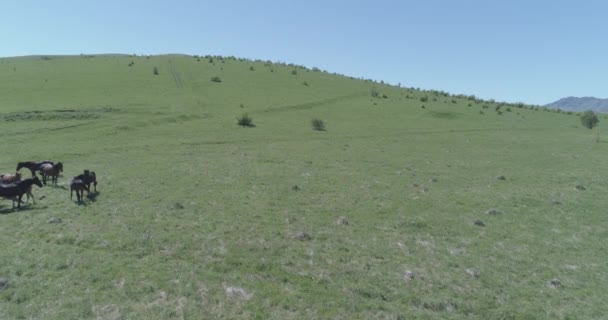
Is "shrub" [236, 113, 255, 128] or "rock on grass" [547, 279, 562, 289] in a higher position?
"shrub" [236, 113, 255, 128]

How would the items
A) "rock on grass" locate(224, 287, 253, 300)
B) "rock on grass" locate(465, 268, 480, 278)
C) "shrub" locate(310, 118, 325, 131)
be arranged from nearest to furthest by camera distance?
"rock on grass" locate(224, 287, 253, 300)
"rock on grass" locate(465, 268, 480, 278)
"shrub" locate(310, 118, 325, 131)

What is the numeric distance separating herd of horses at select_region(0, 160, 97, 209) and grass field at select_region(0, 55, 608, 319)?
573 millimetres

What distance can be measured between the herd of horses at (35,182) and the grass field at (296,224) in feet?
1.88

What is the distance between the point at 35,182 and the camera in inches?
632

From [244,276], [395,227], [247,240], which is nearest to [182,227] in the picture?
[247,240]

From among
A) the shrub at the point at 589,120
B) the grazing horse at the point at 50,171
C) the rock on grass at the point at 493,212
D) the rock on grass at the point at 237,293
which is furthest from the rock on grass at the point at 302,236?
the shrub at the point at 589,120

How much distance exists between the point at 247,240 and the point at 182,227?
7.99ft

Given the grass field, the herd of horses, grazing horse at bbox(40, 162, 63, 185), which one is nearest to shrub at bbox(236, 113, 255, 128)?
the grass field

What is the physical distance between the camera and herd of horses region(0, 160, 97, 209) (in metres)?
15.1

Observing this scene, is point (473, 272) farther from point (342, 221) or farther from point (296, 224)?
point (296, 224)

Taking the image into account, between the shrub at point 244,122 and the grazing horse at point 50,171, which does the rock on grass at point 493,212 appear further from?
the shrub at point 244,122

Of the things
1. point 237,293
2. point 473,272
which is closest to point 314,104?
point 473,272

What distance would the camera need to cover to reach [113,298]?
870 centimetres

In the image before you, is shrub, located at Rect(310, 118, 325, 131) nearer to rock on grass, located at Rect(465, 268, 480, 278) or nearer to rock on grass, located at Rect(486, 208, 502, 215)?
rock on grass, located at Rect(486, 208, 502, 215)
